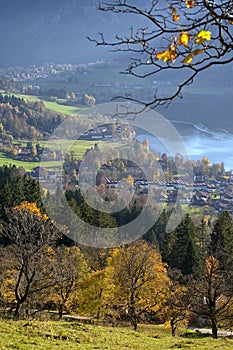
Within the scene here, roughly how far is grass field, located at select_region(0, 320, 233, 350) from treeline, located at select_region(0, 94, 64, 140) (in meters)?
85.1

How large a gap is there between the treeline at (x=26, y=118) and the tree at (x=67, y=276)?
75832mm

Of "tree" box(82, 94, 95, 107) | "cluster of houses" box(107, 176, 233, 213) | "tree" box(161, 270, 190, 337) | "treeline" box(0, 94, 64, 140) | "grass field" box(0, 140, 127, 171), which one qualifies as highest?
"tree" box(82, 94, 95, 107)

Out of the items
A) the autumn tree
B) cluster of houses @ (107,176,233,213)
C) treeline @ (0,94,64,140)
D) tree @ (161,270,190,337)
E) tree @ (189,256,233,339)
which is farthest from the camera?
treeline @ (0,94,64,140)

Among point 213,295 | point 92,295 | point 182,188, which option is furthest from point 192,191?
point 213,295

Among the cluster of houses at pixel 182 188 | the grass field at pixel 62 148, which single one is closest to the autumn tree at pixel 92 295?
the cluster of houses at pixel 182 188

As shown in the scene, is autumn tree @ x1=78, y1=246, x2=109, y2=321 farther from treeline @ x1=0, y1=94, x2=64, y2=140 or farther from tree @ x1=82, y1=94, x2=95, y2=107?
tree @ x1=82, y1=94, x2=95, y2=107

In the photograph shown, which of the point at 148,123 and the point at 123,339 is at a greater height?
the point at 148,123

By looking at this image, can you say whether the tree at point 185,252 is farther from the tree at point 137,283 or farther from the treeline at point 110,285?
the tree at point 137,283

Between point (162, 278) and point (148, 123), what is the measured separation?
265ft

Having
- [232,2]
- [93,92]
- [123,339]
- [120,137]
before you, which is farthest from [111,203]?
[93,92]

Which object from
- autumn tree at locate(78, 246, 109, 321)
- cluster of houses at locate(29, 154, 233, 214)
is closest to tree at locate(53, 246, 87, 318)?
autumn tree at locate(78, 246, 109, 321)

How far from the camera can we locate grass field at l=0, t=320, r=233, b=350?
6629mm

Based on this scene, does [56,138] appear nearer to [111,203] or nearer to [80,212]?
[111,203]

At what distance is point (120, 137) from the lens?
247 feet
